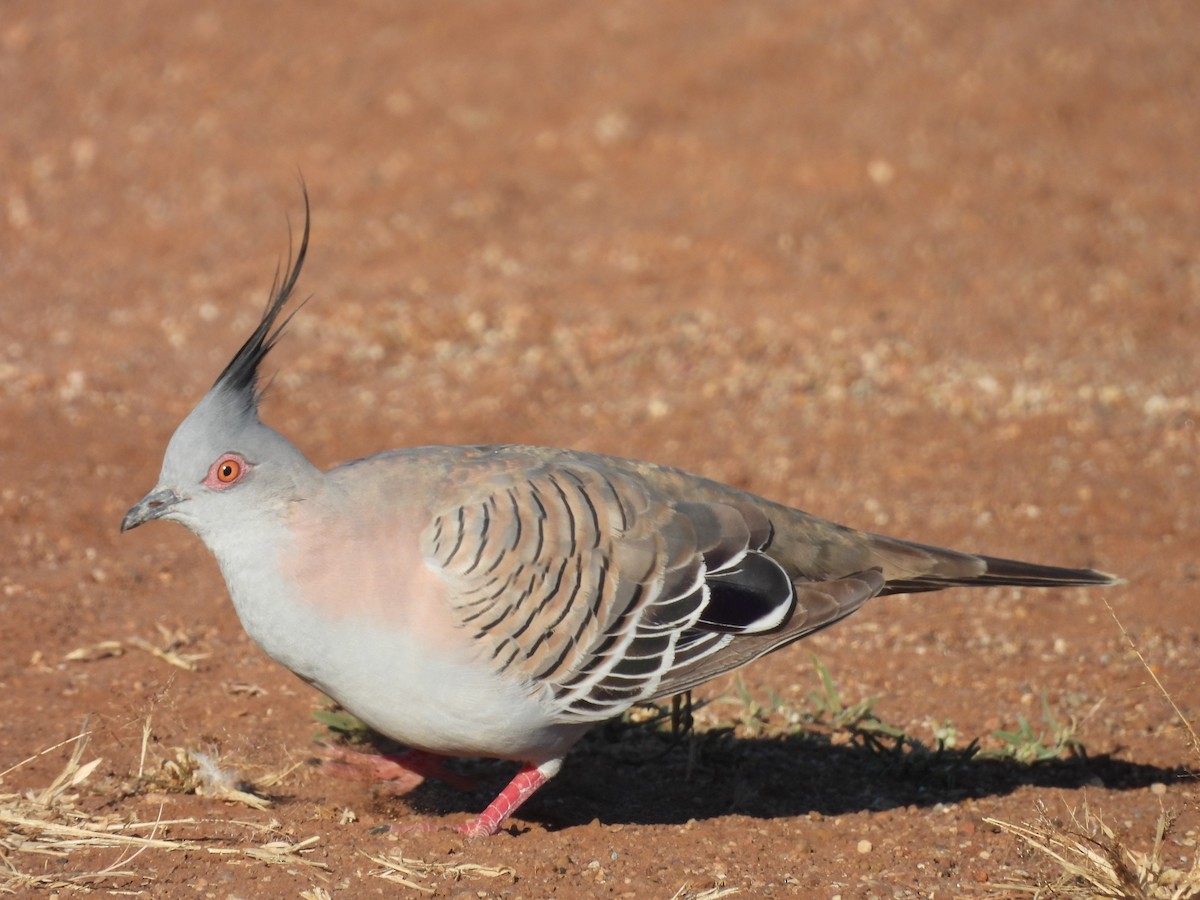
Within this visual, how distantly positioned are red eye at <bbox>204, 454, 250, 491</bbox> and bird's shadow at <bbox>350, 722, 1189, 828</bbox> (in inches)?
52.2

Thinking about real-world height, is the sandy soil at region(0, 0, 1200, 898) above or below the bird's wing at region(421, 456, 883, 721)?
below

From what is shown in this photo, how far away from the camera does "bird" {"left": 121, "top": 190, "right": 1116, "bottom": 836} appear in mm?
4008

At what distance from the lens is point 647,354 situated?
29.1 ft

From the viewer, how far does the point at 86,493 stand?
6.85 meters

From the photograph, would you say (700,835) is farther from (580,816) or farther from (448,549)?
(448,549)

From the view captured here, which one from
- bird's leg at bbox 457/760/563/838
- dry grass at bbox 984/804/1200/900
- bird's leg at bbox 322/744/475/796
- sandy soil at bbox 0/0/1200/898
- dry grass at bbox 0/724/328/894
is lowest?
sandy soil at bbox 0/0/1200/898

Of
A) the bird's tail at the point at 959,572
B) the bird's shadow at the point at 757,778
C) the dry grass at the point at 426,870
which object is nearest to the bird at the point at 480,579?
the bird's tail at the point at 959,572

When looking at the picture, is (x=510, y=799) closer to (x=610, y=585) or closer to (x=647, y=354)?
(x=610, y=585)

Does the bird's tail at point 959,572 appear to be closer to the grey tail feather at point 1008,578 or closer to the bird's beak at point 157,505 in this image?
the grey tail feather at point 1008,578

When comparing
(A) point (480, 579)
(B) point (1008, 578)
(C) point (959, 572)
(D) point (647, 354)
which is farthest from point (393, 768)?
(D) point (647, 354)

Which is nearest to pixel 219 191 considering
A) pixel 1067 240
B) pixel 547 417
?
pixel 547 417

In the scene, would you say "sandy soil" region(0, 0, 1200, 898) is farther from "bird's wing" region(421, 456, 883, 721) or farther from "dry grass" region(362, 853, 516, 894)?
"bird's wing" region(421, 456, 883, 721)

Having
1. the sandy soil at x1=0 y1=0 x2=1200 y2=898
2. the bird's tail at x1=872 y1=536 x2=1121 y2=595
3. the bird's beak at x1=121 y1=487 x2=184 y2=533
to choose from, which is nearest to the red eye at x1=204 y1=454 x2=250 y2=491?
the bird's beak at x1=121 y1=487 x2=184 y2=533

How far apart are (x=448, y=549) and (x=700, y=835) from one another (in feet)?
4.13
